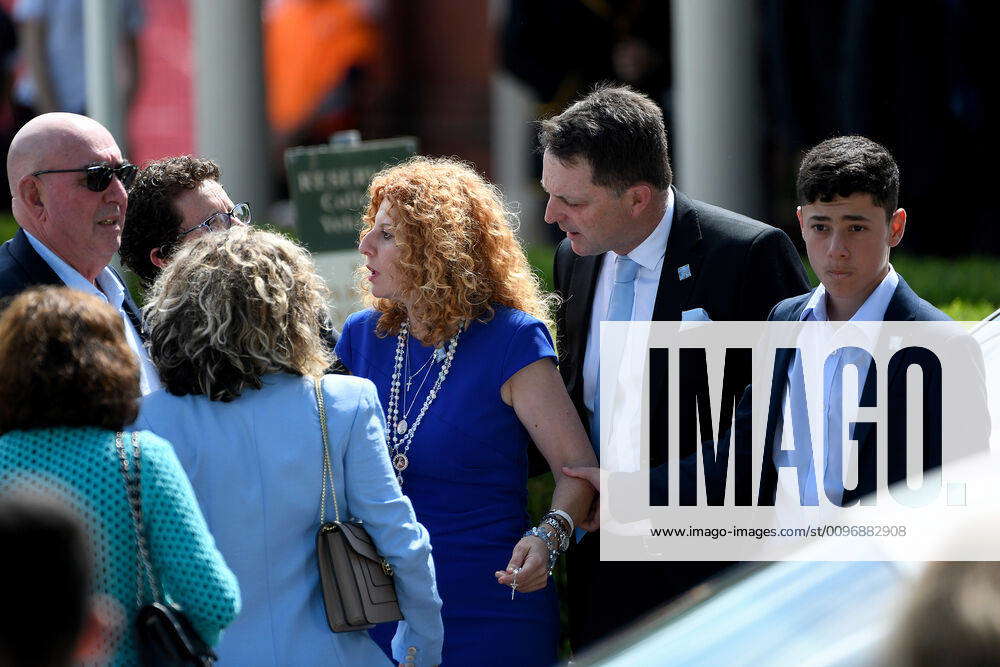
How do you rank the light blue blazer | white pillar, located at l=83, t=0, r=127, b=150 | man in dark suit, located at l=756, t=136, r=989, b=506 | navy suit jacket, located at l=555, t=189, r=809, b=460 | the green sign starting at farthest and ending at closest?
white pillar, located at l=83, t=0, r=127, b=150 < the green sign < navy suit jacket, located at l=555, t=189, r=809, b=460 < man in dark suit, located at l=756, t=136, r=989, b=506 < the light blue blazer

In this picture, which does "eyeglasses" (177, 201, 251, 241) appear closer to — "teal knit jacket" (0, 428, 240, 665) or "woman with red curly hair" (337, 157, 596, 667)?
"woman with red curly hair" (337, 157, 596, 667)

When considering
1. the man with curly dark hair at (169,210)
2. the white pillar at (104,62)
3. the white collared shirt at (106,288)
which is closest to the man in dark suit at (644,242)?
the man with curly dark hair at (169,210)

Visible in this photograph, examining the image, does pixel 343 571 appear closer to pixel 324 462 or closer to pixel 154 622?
pixel 324 462

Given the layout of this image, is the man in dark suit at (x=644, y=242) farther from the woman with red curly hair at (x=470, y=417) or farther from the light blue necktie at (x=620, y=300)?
the woman with red curly hair at (x=470, y=417)

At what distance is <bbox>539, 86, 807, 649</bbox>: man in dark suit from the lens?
12.1 ft

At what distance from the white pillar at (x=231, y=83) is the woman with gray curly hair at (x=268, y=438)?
7764 mm

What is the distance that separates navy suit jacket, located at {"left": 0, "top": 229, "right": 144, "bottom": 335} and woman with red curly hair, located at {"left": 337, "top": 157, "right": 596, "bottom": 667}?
87 cm

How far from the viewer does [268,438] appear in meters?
3.03

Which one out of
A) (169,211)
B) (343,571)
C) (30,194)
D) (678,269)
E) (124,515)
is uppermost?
(30,194)

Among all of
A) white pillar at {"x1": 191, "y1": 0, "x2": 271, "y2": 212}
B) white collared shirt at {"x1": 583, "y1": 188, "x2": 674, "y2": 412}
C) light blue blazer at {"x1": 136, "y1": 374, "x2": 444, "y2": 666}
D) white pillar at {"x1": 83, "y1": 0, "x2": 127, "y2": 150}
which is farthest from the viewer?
white pillar at {"x1": 191, "y1": 0, "x2": 271, "y2": 212}

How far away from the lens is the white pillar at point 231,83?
1069cm

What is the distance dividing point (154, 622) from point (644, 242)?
1.77 m

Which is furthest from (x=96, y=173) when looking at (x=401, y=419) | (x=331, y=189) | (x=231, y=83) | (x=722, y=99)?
(x=231, y=83)

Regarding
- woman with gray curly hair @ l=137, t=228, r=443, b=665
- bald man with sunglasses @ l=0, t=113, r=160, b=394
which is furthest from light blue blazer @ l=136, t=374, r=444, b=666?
bald man with sunglasses @ l=0, t=113, r=160, b=394
